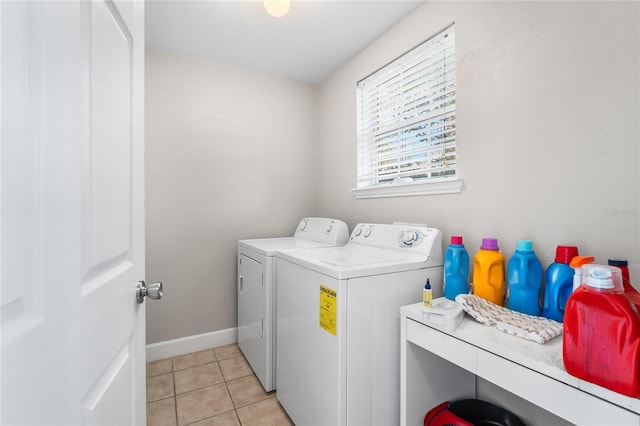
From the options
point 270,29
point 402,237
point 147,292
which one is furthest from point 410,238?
point 270,29

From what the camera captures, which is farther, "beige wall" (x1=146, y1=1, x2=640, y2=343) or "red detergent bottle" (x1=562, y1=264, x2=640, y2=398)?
"beige wall" (x1=146, y1=1, x2=640, y2=343)

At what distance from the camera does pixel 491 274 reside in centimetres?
130

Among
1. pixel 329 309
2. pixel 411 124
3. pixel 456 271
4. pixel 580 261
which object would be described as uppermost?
pixel 411 124

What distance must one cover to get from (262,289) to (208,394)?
756 millimetres

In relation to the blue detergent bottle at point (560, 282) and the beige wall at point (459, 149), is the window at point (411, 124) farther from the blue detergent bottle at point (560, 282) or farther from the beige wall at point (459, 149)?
the blue detergent bottle at point (560, 282)

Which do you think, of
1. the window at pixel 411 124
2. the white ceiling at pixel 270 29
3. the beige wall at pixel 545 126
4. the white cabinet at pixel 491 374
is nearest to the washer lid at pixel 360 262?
the white cabinet at pixel 491 374

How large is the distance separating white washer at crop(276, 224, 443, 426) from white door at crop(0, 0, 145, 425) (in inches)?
29.8

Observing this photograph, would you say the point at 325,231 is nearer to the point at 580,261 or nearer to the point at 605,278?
the point at 580,261

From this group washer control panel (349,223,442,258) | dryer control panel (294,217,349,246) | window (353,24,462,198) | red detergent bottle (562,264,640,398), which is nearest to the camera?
red detergent bottle (562,264,640,398)

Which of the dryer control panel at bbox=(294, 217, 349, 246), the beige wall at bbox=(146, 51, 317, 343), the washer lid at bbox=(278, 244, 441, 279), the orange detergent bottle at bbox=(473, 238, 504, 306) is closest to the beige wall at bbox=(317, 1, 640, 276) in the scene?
the orange detergent bottle at bbox=(473, 238, 504, 306)

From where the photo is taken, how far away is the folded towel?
3.11 feet

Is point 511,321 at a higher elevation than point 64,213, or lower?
lower

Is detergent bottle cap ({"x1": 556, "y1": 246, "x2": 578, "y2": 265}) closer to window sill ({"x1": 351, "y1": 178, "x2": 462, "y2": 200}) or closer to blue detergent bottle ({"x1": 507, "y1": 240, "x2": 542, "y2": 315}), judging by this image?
blue detergent bottle ({"x1": 507, "y1": 240, "x2": 542, "y2": 315})

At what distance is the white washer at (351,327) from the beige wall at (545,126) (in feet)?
1.17
